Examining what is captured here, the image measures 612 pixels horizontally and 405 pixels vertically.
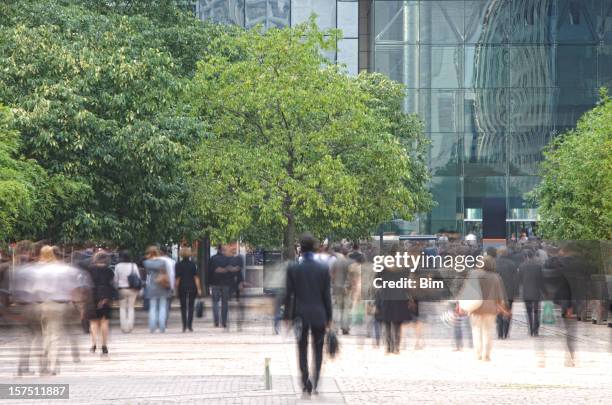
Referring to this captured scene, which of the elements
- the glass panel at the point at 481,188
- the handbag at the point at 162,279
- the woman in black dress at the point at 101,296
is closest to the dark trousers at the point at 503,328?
the handbag at the point at 162,279

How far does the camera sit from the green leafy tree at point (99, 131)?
3269cm

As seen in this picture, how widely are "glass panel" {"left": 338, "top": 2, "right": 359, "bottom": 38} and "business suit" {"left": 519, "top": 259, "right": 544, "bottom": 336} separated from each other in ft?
145

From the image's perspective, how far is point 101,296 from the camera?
22922 mm

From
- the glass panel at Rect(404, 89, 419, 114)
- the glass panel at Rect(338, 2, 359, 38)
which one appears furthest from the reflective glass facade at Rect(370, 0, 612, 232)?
the glass panel at Rect(338, 2, 359, 38)

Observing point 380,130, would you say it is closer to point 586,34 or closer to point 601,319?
point 601,319

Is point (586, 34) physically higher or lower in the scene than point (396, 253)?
higher

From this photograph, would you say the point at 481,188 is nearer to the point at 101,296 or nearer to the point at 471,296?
the point at 471,296

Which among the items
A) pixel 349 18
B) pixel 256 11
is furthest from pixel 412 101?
pixel 256 11

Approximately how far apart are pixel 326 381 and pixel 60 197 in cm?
1640

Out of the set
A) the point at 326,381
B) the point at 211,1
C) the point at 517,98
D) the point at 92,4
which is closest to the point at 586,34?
the point at 517,98

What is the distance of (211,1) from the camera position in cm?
6962

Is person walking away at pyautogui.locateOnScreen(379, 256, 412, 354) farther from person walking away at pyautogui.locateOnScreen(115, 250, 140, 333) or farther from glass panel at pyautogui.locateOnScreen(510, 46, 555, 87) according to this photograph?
glass panel at pyautogui.locateOnScreen(510, 46, 555, 87)

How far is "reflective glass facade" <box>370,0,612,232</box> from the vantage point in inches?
2389

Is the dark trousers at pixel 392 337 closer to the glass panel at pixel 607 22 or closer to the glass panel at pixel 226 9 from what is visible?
the glass panel at pixel 607 22
